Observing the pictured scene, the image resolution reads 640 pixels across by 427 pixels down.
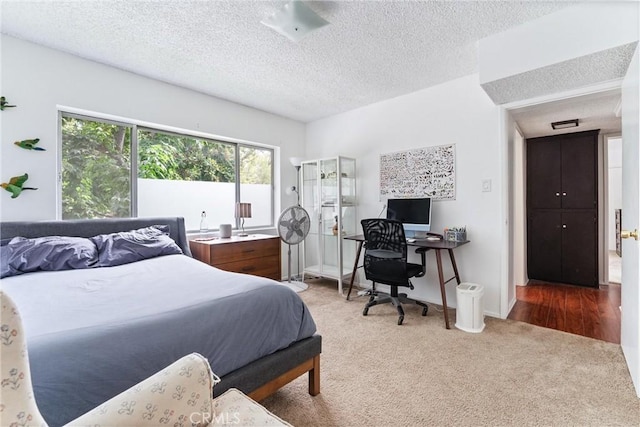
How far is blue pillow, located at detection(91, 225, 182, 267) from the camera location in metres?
2.47

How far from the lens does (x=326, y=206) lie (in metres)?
4.16

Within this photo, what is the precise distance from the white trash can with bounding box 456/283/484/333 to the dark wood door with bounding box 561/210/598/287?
2.32 metres

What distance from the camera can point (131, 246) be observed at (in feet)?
8.52

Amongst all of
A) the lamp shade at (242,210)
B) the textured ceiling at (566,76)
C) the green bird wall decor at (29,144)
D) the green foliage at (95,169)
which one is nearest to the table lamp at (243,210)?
the lamp shade at (242,210)

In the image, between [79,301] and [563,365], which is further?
[563,365]

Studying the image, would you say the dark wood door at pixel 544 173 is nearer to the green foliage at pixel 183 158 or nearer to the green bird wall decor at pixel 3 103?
the green foliage at pixel 183 158

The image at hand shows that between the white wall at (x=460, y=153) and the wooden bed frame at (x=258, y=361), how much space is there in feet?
6.88

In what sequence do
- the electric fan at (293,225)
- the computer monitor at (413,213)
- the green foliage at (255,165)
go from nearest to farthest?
the computer monitor at (413,213) → the electric fan at (293,225) → the green foliage at (255,165)

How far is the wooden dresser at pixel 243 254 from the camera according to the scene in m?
3.28

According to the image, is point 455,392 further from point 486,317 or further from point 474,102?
point 474,102

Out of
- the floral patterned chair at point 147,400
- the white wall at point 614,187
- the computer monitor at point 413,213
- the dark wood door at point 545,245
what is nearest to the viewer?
the floral patterned chair at point 147,400

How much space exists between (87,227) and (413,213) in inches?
126

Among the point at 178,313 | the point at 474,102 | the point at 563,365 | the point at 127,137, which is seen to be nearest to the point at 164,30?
the point at 127,137

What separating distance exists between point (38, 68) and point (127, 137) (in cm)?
84
